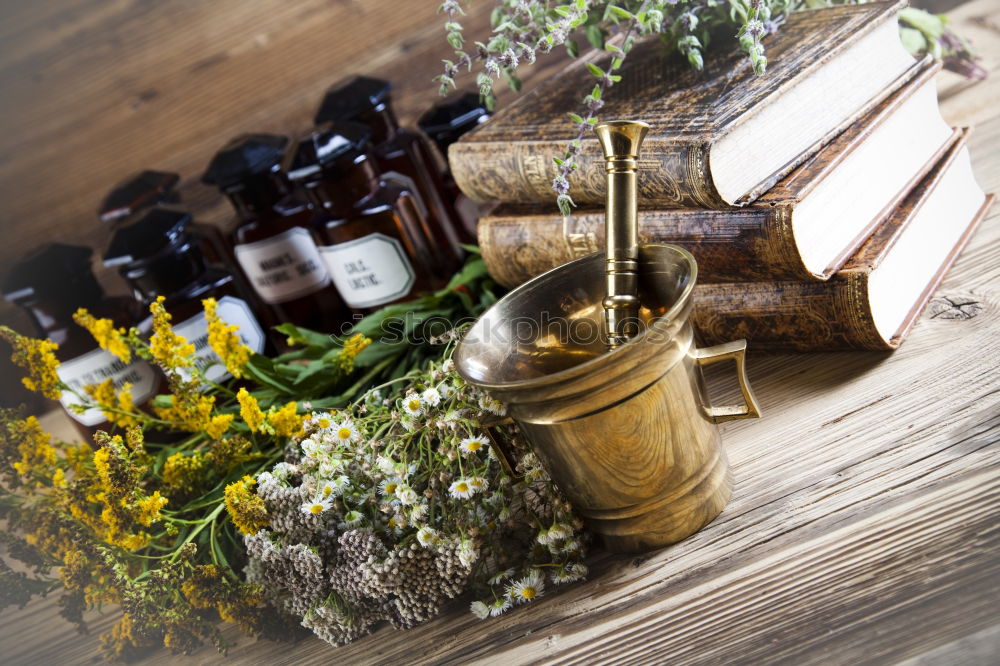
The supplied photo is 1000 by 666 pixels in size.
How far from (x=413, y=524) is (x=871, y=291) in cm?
49

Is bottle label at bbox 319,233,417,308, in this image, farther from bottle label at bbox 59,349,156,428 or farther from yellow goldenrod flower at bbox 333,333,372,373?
bottle label at bbox 59,349,156,428

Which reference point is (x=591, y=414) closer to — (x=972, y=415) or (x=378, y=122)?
(x=972, y=415)

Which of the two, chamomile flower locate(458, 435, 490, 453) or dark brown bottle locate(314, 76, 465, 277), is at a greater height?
dark brown bottle locate(314, 76, 465, 277)

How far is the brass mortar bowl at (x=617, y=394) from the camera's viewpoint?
64cm

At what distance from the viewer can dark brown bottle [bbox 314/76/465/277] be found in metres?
1.27

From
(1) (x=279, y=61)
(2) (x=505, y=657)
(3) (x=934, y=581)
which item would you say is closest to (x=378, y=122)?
(1) (x=279, y=61)

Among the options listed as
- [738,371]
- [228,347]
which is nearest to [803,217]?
[738,371]

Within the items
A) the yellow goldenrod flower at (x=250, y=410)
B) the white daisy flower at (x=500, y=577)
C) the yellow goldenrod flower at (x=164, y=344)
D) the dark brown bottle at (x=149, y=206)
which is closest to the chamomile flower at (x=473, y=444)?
the white daisy flower at (x=500, y=577)

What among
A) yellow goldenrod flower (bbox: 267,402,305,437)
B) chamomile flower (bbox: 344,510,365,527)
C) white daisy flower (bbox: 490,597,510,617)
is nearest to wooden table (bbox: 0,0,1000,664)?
white daisy flower (bbox: 490,597,510,617)

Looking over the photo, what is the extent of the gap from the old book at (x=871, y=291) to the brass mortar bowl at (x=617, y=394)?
0.19 m

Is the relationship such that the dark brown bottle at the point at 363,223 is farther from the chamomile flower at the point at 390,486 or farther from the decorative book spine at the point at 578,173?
the chamomile flower at the point at 390,486

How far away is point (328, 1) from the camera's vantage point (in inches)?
64.9

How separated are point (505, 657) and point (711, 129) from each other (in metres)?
0.52

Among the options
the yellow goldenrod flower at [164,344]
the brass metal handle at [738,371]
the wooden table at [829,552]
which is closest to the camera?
the wooden table at [829,552]
